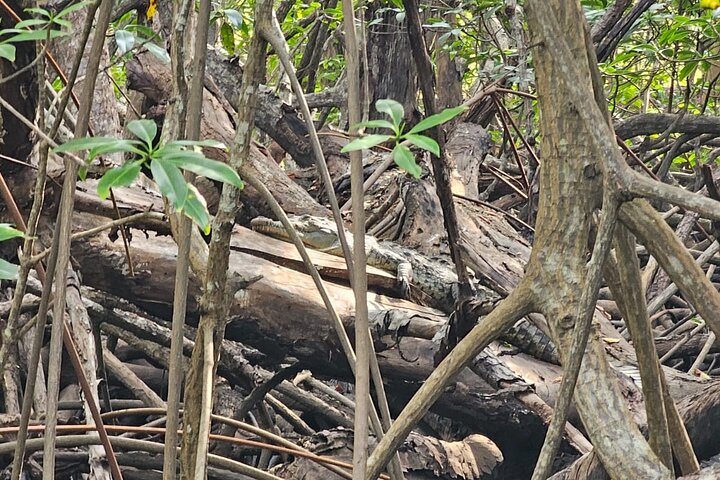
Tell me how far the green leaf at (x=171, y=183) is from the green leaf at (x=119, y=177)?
2 cm

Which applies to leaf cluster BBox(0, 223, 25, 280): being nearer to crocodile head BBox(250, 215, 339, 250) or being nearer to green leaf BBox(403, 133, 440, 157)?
green leaf BBox(403, 133, 440, 157)

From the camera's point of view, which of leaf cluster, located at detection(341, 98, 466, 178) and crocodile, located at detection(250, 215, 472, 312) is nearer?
leaf cluster, located at detection(341, 98, 466, 178)

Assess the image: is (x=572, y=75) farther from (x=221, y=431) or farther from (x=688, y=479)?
(x=221, y=431)

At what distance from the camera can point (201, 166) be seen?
Answer: 0.93 meters

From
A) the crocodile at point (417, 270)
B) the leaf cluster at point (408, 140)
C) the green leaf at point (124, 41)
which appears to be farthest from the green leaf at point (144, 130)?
the crocodile at point (417, 270)

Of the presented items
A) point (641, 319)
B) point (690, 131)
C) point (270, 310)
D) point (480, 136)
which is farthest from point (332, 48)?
point (641, 319)

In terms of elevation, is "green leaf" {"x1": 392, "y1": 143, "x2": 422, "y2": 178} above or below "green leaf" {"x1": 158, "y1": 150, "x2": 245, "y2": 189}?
above

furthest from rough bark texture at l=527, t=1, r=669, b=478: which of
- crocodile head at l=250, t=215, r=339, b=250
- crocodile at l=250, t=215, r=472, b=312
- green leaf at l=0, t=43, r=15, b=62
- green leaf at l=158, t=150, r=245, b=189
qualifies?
crocodile head at l=250, t=215, r=339, b=250

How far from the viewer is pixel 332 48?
8805 millimetres

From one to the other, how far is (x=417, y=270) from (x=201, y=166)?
106 inches

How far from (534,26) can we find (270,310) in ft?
5.85

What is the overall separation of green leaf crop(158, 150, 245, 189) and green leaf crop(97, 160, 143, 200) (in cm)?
3

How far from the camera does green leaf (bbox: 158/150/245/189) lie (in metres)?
0.91

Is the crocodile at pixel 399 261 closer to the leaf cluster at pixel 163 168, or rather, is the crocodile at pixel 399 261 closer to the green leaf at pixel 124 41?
the green leaf at pixel 124 41
